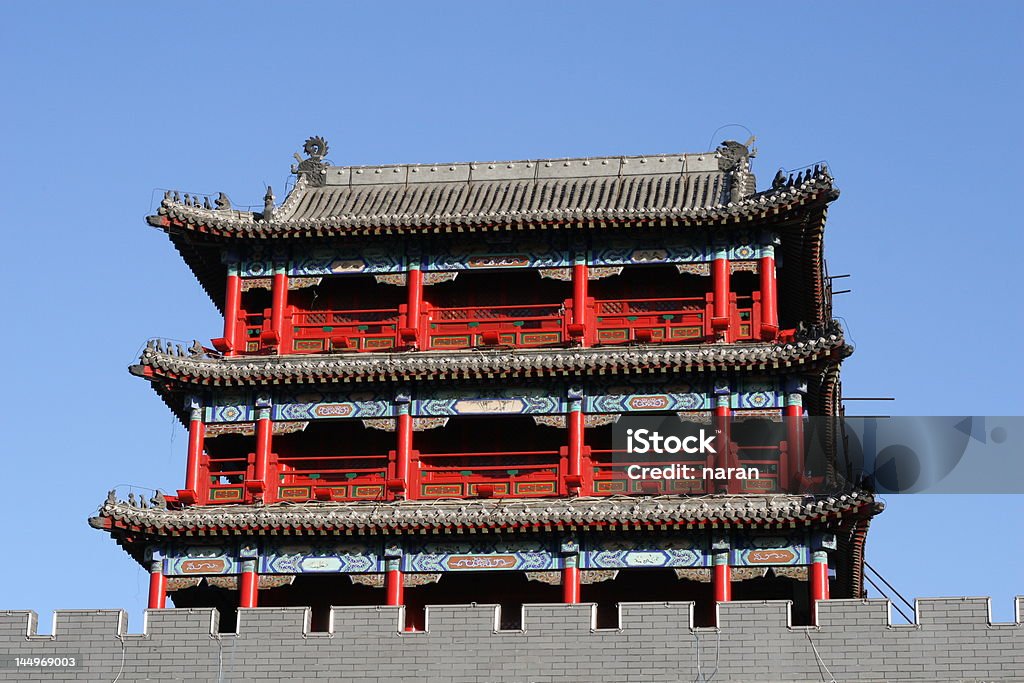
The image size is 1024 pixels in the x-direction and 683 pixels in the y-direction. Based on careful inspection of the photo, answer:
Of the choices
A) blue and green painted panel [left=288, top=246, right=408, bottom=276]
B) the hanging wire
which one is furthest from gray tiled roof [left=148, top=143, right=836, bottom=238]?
the hanging wire

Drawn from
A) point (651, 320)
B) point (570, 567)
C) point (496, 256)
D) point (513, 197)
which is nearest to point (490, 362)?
point (496, 256)

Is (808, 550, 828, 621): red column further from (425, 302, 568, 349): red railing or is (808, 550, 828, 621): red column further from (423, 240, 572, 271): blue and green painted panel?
(423, 240, 572, 271): blue and green painted panel

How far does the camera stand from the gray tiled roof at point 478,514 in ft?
145

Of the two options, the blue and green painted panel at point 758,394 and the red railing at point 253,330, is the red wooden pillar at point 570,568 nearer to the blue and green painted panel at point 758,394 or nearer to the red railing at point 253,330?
the blue and green painted panel at point 758,394

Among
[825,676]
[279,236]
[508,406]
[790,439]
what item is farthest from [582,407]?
[825,676]

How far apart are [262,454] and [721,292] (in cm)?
1111

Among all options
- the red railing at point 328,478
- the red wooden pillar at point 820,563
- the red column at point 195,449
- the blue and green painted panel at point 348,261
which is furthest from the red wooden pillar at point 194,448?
the red wooden pillar at point 820,563

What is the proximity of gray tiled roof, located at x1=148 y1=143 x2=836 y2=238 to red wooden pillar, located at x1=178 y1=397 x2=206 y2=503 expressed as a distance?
425 cm

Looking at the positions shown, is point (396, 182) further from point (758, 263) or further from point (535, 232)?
point (758, 263)

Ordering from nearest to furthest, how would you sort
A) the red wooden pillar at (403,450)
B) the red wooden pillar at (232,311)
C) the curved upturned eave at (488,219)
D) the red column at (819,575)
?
the red column at (819,575) → the red wooden pillar at (403,450) → the curved upturned eave at (488,219) → the red wooden pillar at (232,311)

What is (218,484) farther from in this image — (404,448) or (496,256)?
(496,256)

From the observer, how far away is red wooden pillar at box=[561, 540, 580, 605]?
45.0 metres

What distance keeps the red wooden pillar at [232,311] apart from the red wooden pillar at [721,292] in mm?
11116

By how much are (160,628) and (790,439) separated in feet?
48.7
